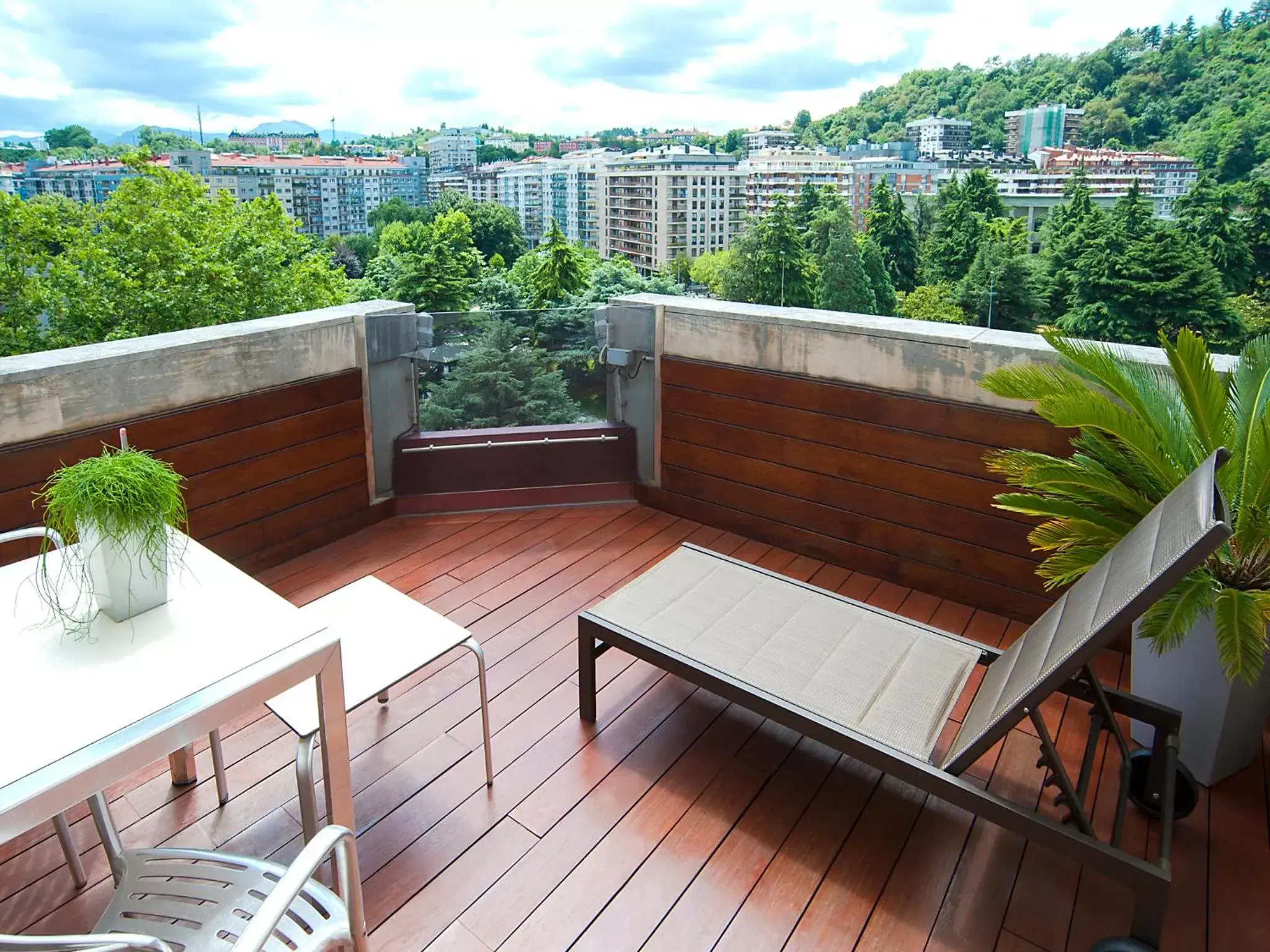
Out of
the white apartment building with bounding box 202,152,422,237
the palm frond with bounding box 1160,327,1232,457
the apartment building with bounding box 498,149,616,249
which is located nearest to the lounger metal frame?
the palm frond with bounding box 1160,327,1232,457

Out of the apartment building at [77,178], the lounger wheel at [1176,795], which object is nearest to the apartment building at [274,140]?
the apartment building at [77,178]

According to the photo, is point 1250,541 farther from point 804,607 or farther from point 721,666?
point 721,666

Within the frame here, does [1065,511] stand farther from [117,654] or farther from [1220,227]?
[1220,227]

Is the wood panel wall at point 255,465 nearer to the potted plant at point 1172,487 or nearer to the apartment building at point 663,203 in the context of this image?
the potted plant at point 1172,487

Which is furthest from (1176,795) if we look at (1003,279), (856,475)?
(1003,279)

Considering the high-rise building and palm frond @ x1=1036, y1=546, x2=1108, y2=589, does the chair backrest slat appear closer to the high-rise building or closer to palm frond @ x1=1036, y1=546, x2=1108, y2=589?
palm frond @ x1=1036, y1=546, x2=1108, y2=589

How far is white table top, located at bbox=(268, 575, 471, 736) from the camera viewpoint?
1875 millimetres

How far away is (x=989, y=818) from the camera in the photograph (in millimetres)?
1790

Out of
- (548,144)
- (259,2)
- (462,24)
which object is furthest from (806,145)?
(259,2)

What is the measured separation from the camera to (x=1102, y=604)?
1714 millimetres

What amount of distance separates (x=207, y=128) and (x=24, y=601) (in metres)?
37.0

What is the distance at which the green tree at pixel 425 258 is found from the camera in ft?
95.8

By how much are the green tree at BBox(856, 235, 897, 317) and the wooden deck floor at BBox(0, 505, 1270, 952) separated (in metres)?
27.6

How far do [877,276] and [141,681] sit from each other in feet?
101
